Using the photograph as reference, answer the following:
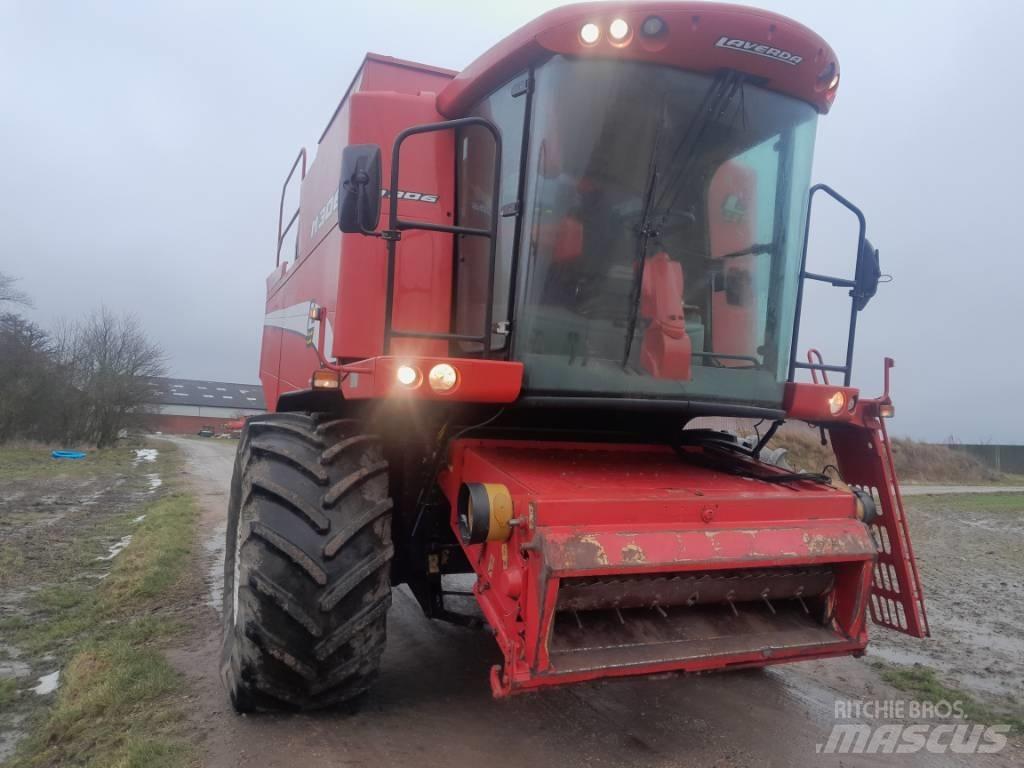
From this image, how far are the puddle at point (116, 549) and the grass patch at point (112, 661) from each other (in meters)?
0.10

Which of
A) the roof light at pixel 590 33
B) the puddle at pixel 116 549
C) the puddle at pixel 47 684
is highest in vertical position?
the roof light at pixel 590 33

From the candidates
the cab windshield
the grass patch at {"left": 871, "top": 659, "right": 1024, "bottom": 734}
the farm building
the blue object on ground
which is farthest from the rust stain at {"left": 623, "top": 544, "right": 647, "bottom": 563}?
the farm building

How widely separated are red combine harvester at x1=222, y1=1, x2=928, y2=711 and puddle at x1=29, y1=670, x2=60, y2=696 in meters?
1.20

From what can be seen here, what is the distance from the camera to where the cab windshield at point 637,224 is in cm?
333

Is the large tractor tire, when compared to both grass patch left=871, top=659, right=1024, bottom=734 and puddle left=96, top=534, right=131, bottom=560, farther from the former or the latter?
puddle left=96, top=534, right=131, bottom=560

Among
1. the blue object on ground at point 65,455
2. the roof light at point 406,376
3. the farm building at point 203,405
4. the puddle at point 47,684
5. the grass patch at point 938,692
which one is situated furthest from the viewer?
the farm building at point 203,405

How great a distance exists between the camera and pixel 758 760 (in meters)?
3.29

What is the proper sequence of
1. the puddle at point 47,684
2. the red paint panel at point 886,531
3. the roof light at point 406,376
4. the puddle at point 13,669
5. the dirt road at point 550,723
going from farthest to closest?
the puddle at point 13,669
the puddle at point 47,684
the red paint panel at point 886,531
the dirt road at point 550,723
the roof light at point 406,376

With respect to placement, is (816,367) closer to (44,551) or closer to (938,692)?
(938,692)

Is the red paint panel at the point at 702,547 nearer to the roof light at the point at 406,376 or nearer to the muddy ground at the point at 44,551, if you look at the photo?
the roof light at the point at 406,376

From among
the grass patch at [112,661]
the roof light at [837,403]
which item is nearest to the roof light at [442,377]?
the grass patch at [112,661]

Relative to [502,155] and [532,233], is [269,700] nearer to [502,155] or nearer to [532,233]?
[532,233]

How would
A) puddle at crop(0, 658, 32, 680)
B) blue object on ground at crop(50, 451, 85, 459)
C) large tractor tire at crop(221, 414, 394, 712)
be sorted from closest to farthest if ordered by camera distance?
large tractor tire at crop(221, 414, 394, 712) → puddle at crop(0, 658, 32, 680) → blue object on ground at crop(50, 451, 85, 459)

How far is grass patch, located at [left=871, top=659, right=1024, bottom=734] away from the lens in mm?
3883
